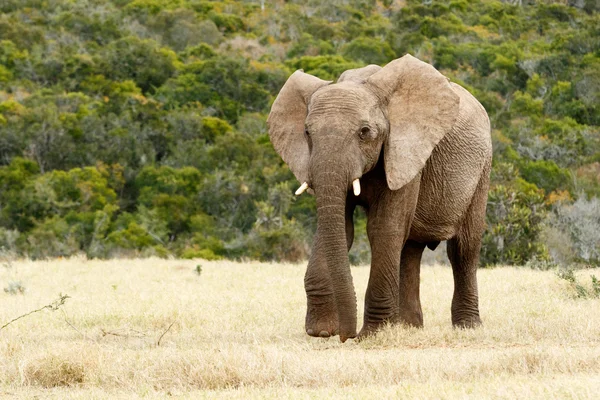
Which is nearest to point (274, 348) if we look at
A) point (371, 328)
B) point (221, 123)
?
point (371, 328)

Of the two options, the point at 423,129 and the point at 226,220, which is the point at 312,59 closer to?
the point at 226,220

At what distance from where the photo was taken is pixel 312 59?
43.8 m

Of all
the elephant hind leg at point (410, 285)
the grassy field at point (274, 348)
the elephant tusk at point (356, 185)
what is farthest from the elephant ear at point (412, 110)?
the elephant hind leg at point (410, 285)

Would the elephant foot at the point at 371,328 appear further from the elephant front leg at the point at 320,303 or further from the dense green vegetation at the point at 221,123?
the dense green vegetation at the point at 221,123

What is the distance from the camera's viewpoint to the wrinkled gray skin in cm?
688

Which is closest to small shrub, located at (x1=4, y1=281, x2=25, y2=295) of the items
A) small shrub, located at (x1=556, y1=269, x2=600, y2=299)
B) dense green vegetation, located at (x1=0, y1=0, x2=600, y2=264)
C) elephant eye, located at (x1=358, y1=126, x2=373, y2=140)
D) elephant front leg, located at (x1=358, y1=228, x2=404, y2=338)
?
elephant front leg, located at (x1=358, y1=228, x2=404, y2=338)

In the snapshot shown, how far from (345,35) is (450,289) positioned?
43.8m

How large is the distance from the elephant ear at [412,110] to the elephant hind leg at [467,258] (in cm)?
155

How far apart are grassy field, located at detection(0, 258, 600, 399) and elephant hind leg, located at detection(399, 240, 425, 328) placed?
24 centimetres

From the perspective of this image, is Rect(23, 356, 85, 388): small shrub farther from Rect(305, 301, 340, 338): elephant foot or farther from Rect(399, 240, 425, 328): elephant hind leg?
Rect(399, 240, 425, 328): elephant hind leg

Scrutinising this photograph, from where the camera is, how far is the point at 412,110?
24.6 ft

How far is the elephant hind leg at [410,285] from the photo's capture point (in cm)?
855

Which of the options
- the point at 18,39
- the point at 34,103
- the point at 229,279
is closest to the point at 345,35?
the point at 18,39

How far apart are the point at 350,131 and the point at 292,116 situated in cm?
88
